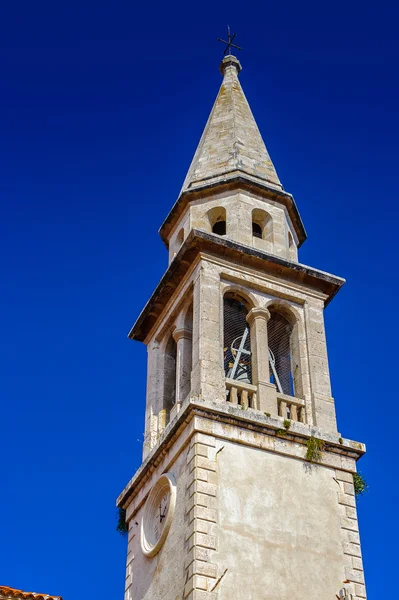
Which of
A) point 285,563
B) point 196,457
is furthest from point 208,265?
point 285,563

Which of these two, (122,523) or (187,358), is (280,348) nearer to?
(187,358)

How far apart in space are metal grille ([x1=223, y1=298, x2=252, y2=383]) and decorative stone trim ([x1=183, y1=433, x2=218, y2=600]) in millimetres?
3341

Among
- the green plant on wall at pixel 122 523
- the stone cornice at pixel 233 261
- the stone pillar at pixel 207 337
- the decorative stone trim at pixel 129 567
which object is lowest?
the decorative stone trim at pixel 129 567

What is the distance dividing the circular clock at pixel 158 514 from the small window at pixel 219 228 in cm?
751

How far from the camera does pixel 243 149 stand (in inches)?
1030

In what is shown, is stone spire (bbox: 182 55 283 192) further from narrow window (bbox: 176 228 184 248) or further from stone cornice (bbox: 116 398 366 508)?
stone cornice (bbox: 116 398 366 508)

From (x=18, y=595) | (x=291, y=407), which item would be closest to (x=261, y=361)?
(x=291, y=407)

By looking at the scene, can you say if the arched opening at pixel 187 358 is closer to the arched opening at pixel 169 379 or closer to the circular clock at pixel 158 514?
the arched opening at pixel 169 379

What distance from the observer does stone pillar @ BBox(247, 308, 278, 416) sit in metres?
20.5

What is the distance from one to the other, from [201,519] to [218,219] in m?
9.32

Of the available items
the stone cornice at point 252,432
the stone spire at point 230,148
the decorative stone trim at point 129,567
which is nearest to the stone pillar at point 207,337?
the stone cornice at point 252,432

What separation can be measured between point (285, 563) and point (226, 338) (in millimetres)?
6289

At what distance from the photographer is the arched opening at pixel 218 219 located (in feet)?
81.1

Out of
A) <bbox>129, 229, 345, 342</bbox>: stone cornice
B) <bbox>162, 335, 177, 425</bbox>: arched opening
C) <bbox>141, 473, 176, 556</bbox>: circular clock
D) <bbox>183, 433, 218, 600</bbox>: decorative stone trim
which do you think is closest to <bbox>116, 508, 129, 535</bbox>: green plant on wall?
<bbox>141, 473, 176, 556</bbox>: circular clock
